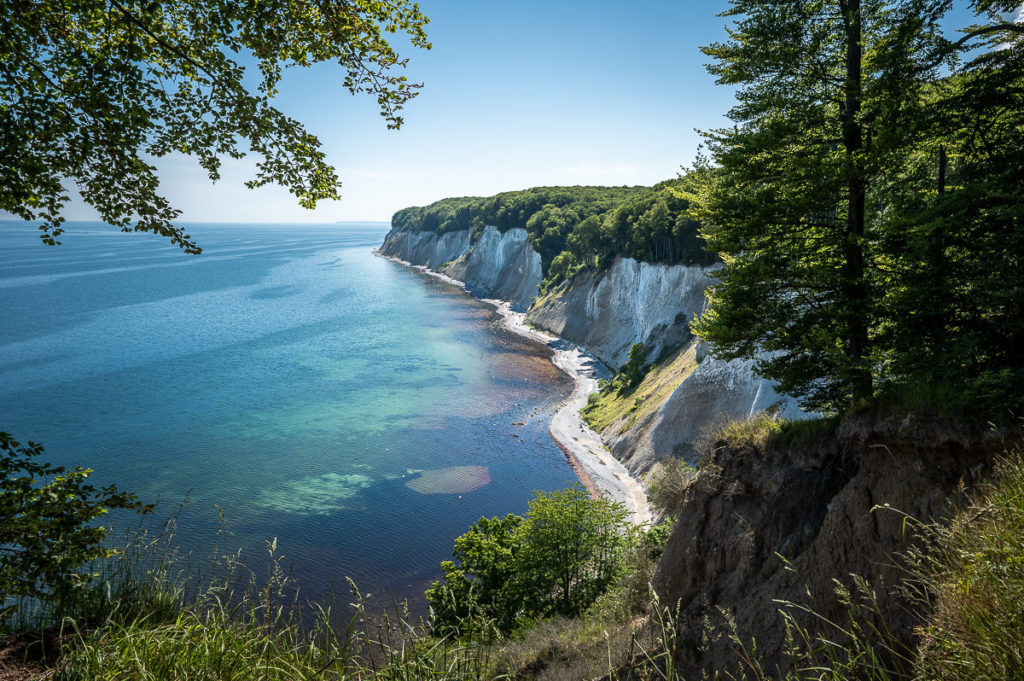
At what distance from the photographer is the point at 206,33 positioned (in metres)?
5.70

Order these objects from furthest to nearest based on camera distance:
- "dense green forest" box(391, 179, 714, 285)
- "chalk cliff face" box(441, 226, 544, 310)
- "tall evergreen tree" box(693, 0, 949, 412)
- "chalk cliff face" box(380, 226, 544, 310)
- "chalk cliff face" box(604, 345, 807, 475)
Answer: "chalk cliff face" box(380, 226, 544, 310) → "chalk cliff face" box(441, 226, 544, 310) → "dense green forest" box(391, 179, 714, 285) → "chalk cliff face" box(604, 345, 807, 475) → "tall evergreen tree" box(693, 0, 949, 412)

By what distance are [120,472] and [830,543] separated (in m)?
42.9

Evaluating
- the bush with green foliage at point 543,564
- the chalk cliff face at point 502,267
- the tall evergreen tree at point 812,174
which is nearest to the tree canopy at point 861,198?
the tall evergreen tree at point 812,174

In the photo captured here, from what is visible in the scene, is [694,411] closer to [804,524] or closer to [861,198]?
[804,524]

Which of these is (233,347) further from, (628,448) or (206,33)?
(206,33)

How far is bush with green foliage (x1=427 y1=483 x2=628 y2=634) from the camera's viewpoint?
21.0 meters

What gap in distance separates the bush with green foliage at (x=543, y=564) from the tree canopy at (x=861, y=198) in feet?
42.7

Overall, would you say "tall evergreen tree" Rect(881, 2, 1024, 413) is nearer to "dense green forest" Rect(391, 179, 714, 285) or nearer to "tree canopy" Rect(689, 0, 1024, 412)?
"tree canopy" Rect(689, 0, 1024, 412)

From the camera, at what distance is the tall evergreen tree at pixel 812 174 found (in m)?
10.8

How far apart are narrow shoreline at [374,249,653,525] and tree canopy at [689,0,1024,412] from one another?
1743cm

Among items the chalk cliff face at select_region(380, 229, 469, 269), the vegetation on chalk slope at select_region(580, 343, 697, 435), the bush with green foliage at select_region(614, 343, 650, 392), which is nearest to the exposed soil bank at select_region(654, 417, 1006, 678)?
the vegetation on chalk slope at select_region(580, 343, 697, 435)

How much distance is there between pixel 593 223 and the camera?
80.8 metres

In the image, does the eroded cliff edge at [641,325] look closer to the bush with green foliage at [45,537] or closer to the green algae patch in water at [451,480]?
the green algae patch in water at [451,480]

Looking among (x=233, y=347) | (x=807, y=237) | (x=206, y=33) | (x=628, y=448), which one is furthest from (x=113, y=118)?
(x=233, y=347)
